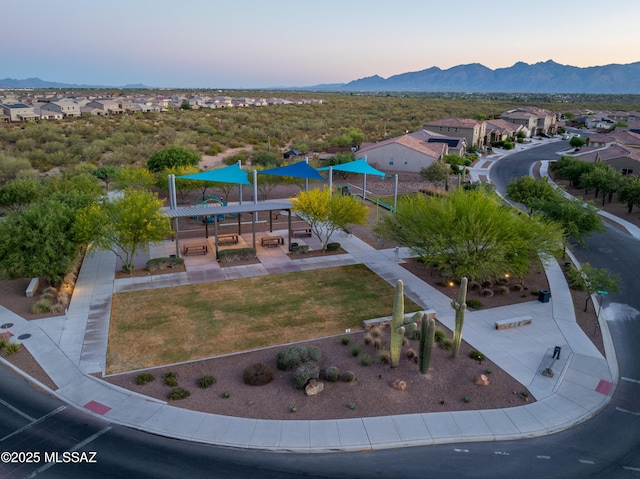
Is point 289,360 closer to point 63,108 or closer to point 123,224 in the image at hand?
point 123,224

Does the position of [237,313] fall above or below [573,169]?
below

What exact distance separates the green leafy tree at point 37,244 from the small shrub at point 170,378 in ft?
35.0

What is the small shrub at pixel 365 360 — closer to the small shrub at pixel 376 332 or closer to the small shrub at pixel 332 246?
the small shrub at pixel 376 332

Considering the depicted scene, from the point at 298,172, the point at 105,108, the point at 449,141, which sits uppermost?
the point at 105,108

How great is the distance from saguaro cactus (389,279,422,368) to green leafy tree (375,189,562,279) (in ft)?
21.1

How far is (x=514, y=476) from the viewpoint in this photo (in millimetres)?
12805

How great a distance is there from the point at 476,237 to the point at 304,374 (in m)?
11.3

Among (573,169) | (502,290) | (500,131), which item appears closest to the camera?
(502,290)

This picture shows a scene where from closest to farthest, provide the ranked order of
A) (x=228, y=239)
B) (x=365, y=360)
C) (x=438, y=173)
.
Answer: (x=365, y=360), (x=228, y=239), (x=438, y=173)

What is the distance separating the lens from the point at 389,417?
49.2ft

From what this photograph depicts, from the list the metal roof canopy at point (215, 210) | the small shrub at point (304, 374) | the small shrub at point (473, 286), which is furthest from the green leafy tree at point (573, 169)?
the small shrub at point (304, 374)

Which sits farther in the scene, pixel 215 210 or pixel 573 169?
pixel 573 169

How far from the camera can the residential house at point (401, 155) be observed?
5869cm

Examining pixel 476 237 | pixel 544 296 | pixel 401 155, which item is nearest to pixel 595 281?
pixel 544 296
